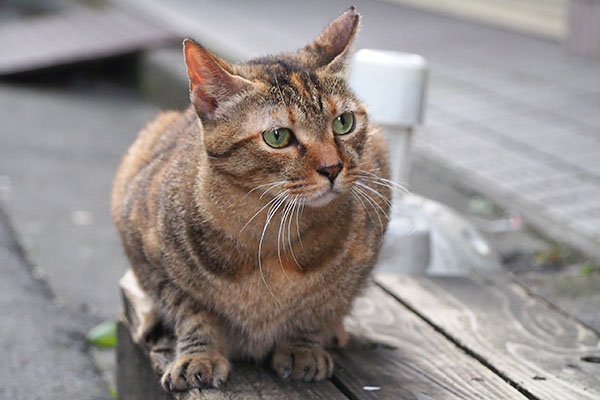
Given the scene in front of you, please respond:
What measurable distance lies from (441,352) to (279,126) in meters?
0.89

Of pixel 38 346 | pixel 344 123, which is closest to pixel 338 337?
pixel 344 123

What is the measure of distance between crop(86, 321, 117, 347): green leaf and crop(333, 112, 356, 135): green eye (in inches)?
76.5

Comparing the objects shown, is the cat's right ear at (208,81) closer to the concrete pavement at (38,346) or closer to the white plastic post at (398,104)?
the white plastic post at (398,104)

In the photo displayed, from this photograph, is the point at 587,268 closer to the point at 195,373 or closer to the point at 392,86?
the point at 392,86

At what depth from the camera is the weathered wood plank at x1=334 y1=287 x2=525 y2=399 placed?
221cm

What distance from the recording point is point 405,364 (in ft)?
7.75

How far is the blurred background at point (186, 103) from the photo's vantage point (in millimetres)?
3773

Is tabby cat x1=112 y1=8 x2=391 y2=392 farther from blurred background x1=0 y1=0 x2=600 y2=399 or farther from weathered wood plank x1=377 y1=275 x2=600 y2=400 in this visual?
blurred background x1=0 y1=0 x2=600 y2=399

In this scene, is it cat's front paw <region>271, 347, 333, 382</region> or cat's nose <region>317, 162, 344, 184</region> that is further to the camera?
cat's front paw <region>271, 347, 333, 382</region>

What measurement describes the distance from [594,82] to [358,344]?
17.0ft

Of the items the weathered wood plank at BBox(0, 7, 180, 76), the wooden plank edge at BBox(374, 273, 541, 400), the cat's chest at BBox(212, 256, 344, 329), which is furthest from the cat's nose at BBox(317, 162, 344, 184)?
the weathered wood plank at BBox(0, 7, 180, 76)

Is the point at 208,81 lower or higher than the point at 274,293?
higher

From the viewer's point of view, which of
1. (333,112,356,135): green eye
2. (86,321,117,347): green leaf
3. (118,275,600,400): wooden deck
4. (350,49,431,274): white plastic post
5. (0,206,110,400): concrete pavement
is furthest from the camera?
(86,321,117,347): green leaf

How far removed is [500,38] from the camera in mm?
8672
